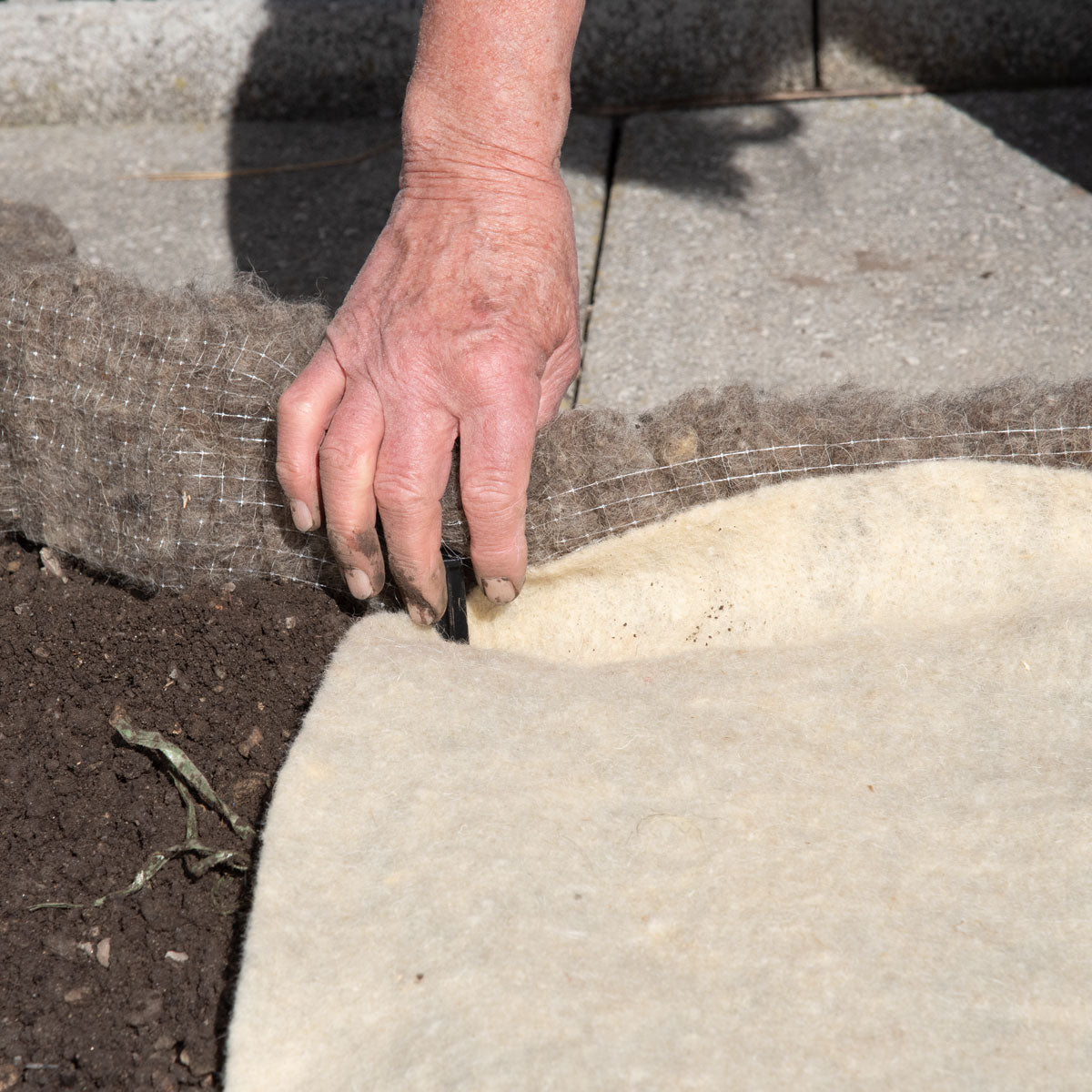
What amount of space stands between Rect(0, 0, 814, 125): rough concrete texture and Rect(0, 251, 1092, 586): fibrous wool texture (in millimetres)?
1712

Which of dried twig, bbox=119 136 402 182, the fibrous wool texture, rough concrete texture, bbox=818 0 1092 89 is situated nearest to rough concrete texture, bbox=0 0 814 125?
rough concrete texture, bbox=818 0 1092 89

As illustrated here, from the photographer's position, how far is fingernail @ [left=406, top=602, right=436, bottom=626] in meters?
1.48

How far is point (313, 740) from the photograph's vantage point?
1301 mm

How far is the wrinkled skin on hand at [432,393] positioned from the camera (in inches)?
53.9

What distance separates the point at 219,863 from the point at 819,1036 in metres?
0.68

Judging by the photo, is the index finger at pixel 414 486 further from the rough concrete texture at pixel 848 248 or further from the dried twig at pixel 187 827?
the rough concrete texture at pixel 848 248

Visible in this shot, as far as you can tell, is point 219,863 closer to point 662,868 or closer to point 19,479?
point 662,868

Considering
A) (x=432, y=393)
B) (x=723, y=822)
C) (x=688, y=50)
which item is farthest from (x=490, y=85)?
(x=688, y=50)

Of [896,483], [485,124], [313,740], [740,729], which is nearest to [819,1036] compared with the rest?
[740,729]

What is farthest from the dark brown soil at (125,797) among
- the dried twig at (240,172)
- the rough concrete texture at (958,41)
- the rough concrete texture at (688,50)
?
the rough concrete texture at (958,41)

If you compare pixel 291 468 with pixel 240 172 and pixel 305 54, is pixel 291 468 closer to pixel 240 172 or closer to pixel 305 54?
pixel 240 172

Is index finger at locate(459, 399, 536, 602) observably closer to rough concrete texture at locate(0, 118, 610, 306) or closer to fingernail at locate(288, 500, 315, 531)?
fingernail at locate(288, 500, 315, 531)

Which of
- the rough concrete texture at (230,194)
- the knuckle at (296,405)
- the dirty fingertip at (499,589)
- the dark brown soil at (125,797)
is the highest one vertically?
the knuckle at (296,405)

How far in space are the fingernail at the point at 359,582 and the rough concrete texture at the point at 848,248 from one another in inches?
32.8
